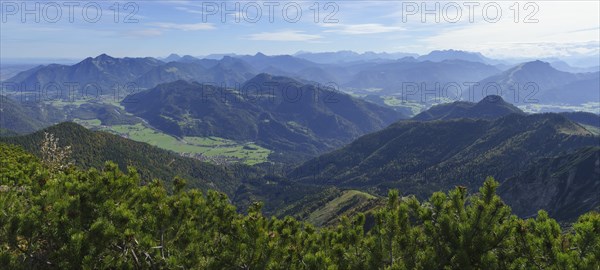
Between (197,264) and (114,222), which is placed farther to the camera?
(197,264)

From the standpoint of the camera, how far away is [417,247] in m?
17.3

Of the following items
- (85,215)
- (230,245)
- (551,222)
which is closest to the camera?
(551,222)

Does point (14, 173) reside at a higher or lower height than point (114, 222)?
lower

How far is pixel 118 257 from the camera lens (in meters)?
16.2

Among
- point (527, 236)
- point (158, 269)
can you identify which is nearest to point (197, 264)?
point (158, 269)

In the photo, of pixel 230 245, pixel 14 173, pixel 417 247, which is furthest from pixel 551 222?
pixel 14 173

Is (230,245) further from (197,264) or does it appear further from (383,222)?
(383,222)

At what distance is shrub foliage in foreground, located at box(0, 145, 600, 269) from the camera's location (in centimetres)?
1511

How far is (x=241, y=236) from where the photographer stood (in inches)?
734

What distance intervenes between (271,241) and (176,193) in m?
6.30

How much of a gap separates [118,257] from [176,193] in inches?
210

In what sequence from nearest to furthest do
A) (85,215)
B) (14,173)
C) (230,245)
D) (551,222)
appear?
(551,222) → (85,215) → (230,245) → (14,173)

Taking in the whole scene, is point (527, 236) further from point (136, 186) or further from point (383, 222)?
point (136, 186)

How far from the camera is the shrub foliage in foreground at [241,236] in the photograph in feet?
49.6
